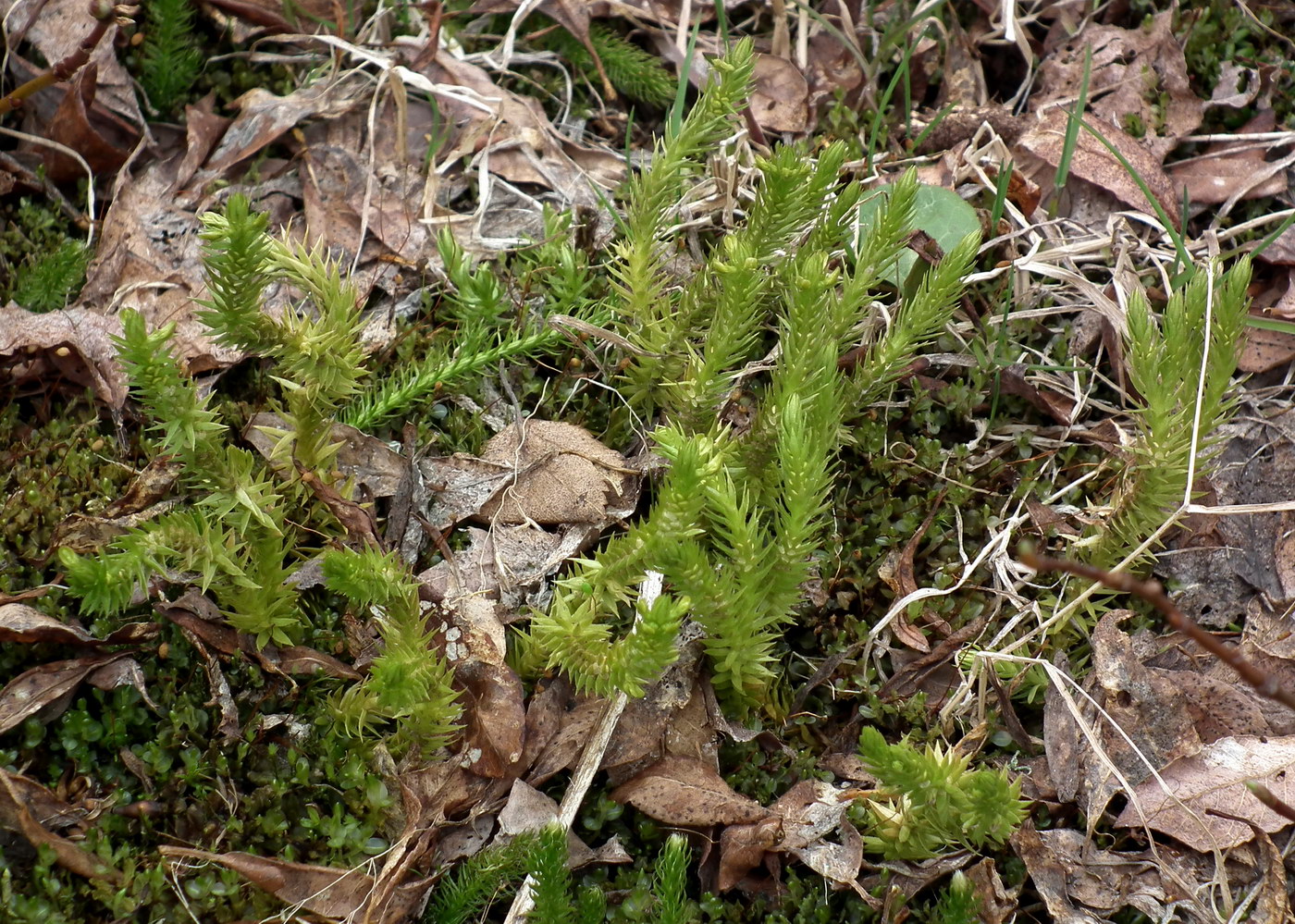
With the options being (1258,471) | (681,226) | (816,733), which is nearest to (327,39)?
(681,226)

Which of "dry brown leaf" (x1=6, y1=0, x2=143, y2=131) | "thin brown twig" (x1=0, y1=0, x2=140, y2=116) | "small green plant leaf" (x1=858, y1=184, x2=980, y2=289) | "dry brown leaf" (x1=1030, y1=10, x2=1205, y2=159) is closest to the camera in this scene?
"thin brown twig" (x1=0, y1=0, x2=140, y2=116)

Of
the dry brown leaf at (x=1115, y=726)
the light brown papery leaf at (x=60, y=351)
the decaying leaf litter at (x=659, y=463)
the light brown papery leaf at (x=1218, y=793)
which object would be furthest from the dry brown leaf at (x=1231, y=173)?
the light brown papery leaf at (x=60, y=351)

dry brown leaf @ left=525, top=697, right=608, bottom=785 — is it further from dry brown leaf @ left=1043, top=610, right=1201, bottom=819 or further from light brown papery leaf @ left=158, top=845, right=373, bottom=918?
dry brown leaf @ left=1043, top=610, right=1201, bottom=819

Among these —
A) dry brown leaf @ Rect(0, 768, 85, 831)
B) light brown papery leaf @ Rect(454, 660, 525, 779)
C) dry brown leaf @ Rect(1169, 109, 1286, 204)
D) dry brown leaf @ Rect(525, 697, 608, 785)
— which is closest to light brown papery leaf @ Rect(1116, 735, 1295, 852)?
dry brown leaf @ Rect(525, 697, 608, 785)

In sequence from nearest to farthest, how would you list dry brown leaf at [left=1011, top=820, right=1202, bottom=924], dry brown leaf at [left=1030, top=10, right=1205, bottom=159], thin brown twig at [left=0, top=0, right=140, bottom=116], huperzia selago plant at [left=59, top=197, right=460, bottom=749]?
huperzia selago plant at [left=59, top=197, right=460, bottom=749] → dry brown leaf at [left=1011, top=820, right=1202, bottom=924] → thin brown twig at [left=0, top=0, right=140, bottom=116] → dry brown leaf at [left=1030, top=10, right=1205, bottom=159]

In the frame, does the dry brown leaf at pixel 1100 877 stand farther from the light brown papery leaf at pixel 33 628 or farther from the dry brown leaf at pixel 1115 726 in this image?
the light brown papery leaf at pixel 33 628

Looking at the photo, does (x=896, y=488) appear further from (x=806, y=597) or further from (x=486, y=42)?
(x=486, y=42)

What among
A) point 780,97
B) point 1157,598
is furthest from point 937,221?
point 1157,598

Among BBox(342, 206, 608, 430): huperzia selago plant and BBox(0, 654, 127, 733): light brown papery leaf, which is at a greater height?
BBox(342, 206, 608, 430): huperzia selago plant
